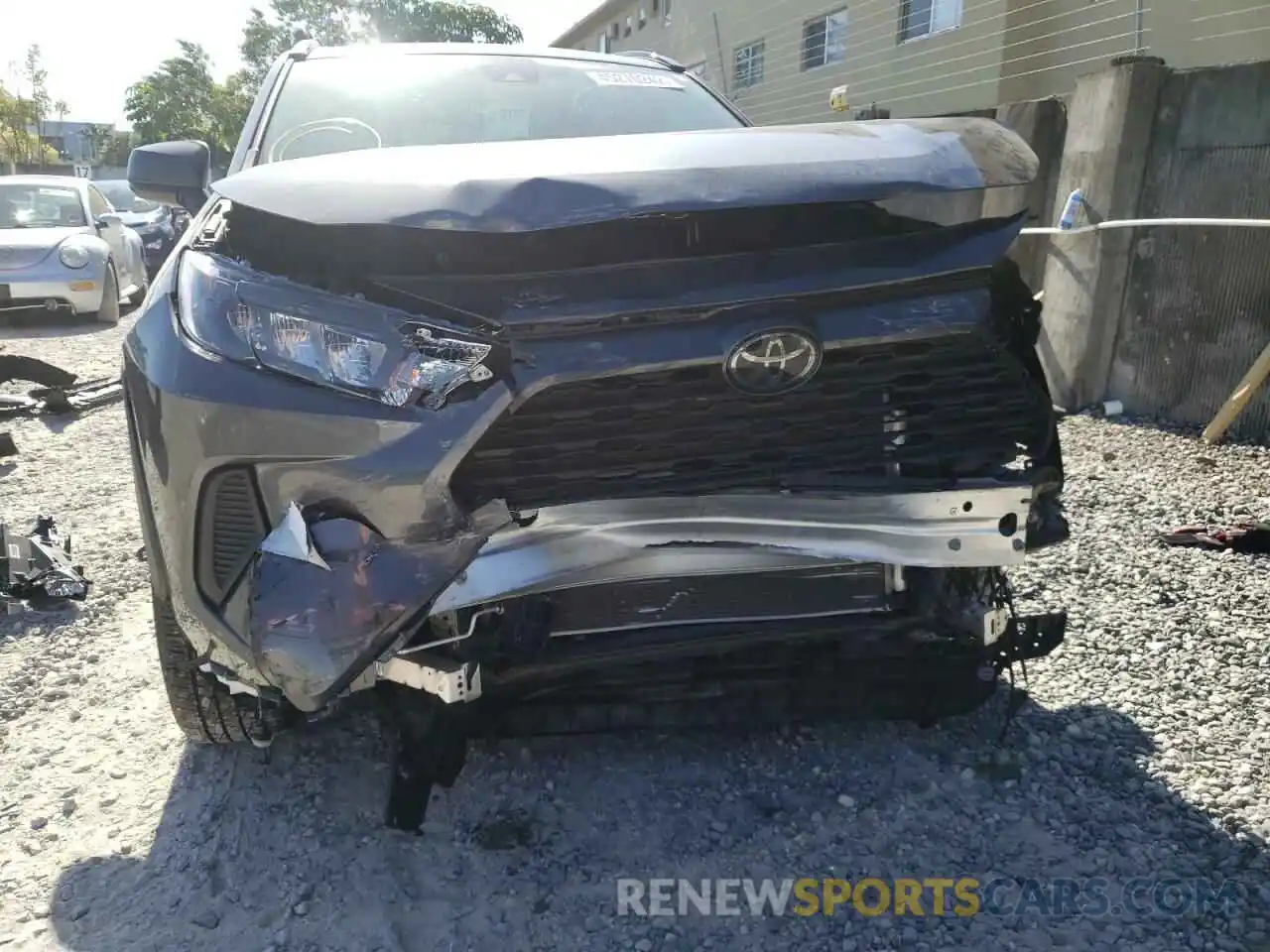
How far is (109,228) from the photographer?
33.3 feet

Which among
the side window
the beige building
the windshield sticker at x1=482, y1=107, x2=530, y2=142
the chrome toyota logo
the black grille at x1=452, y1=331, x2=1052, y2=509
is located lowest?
the side window

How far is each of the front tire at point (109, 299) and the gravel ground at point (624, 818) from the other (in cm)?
746

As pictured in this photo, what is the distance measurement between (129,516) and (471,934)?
3.10 meters

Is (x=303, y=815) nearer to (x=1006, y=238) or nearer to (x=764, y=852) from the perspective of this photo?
(x=764, y=852)

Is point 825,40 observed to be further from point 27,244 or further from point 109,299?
point 27,244

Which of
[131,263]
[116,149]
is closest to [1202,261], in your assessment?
[131,263]

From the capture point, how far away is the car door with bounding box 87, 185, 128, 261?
32.9 feet

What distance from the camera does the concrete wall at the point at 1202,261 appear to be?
511 cm

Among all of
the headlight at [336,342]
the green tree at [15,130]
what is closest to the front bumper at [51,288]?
the headlight at [336,342]

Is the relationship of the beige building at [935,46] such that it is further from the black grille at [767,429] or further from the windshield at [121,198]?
the windshield at [121,198]

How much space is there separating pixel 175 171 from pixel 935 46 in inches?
414

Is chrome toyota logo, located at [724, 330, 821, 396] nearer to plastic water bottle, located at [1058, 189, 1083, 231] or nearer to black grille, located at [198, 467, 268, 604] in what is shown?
black grille, located at [198, 467, 268, 604]

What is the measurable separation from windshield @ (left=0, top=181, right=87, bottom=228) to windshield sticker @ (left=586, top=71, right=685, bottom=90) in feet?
27.2

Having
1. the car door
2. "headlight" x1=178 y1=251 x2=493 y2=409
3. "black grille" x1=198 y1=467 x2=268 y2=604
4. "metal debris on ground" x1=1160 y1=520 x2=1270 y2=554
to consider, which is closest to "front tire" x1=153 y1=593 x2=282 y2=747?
"black grille" x1=198 y1=467 x2=268 y2=604
